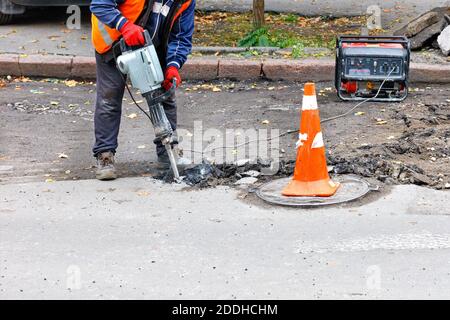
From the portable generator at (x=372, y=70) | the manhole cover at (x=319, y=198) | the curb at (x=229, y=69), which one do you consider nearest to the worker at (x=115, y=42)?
the manhole cover at (x=319, y=198)

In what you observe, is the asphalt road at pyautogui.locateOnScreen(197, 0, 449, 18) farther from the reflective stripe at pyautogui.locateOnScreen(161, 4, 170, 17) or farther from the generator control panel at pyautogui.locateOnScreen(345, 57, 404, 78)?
the reflective stripe at pyautogui.locateOnScreen(161, 4, 170, 17)

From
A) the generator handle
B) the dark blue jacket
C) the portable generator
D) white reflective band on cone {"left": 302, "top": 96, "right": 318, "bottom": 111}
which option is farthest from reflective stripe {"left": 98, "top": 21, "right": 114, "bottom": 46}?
the generator handle

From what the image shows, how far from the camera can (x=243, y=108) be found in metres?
8.36

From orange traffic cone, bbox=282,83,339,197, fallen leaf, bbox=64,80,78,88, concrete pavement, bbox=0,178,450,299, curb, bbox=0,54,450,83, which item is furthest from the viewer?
fallen leaf, bbox=64,80,78,88

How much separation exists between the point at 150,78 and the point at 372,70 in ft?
9.27

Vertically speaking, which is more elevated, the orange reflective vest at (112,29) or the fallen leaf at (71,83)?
the orange reflective vest at (112,29)

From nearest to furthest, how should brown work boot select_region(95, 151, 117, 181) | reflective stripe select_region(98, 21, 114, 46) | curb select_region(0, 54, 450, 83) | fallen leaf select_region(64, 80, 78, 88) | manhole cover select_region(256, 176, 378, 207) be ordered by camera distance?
1. manhole cover select_region(256, 176, 378, 207)
2. reflective stripe select_region(98, 21, 114, 46)
3. brown work boot select_region(95, 151, 117, 181)
4. curb select_region(0, 54, 450, 83)
5. fallen leaf select_region(64, 80, 78, 88)

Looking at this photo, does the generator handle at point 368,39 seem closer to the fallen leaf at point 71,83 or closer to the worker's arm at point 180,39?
the worker's arm at point 180,39

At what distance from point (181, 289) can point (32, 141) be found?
327 centimetres

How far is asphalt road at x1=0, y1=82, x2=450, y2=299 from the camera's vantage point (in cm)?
466

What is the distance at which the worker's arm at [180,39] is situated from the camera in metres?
6.59

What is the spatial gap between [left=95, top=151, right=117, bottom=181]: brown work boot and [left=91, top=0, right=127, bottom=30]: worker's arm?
3.15ft
